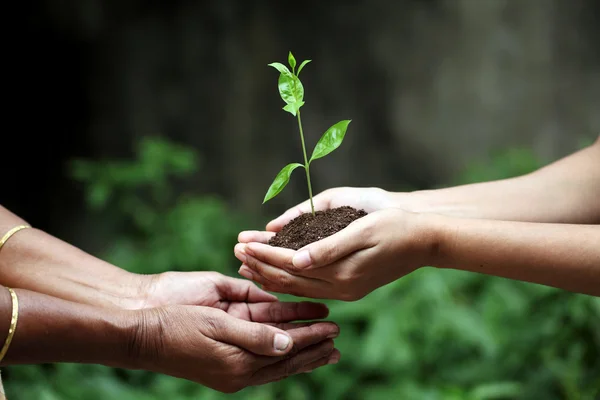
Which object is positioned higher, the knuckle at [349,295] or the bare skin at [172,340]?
the knuckle at [349,295]

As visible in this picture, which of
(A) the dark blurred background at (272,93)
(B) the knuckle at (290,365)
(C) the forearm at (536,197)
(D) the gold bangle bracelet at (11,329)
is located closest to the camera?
(D) the gold bangle bracelet at (11,329)

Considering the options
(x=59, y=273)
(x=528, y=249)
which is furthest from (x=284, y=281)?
(x=59, y=273)

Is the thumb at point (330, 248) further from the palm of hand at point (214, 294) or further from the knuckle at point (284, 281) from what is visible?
the palm of hand at point (214, 294)

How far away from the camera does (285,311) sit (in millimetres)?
2129

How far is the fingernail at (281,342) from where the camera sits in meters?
1.90

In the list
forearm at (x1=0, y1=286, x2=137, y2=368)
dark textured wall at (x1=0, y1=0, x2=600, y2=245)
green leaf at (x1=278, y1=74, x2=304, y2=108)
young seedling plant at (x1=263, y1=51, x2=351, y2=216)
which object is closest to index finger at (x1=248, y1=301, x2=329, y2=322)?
young seedling plant at (x1=263, y1=51, x2=351, y2=216)

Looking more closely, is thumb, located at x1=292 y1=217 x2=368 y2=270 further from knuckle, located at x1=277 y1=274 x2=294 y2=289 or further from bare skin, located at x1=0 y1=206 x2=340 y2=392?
bare skin, located at x1=0 y1=206 x2=340 y2=392

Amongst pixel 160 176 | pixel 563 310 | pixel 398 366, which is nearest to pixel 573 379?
pixel 563 310

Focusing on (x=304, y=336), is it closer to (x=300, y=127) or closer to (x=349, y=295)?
(x=349, y=295)

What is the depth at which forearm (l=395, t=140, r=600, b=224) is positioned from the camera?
2262mm

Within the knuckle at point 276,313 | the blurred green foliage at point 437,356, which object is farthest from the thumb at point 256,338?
the blurred green foliage at point 437,356

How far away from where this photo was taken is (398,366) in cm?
321

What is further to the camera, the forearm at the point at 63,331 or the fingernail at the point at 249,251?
the fingernail at the point at 249,251

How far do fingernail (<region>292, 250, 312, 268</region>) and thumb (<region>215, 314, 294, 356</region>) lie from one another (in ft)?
0.83
